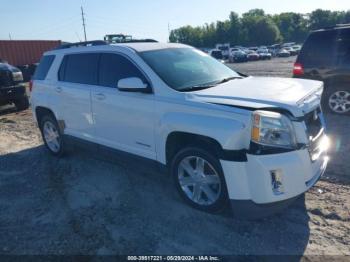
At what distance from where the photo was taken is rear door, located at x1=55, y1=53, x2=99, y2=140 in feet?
16.0

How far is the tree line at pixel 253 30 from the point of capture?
91250mm

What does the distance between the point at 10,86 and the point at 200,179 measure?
8616 millimetres

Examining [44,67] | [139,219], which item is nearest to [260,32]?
[44,67]

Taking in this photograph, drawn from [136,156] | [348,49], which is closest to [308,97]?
[136,156]

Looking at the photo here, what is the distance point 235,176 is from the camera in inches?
126

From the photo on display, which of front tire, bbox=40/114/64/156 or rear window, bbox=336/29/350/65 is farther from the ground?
rear window, bbox=336/29/350/65

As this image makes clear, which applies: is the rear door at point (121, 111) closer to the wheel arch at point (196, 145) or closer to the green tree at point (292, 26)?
the wheel arch at point (196, 145)

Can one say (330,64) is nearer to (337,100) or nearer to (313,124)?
(337,100)

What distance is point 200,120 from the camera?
3.38 meters

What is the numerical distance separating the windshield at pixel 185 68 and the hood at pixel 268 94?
0.26 metres

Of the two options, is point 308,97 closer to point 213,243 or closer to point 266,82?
point 266,82

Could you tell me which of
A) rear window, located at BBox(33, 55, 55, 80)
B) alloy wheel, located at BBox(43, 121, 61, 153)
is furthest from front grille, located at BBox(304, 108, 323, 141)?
rear window, located at BBox(33, 55, 55, 80)

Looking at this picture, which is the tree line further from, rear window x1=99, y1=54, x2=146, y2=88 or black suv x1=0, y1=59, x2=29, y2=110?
rear window x1=99, y1=54, x2=146, y2=88

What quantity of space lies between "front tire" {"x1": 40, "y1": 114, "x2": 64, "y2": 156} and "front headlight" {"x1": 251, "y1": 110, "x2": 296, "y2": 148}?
12.5 ft
